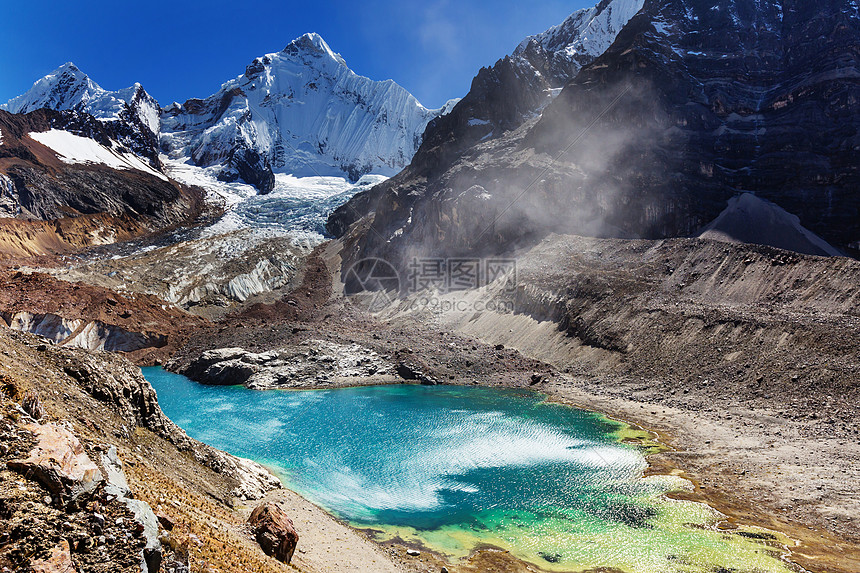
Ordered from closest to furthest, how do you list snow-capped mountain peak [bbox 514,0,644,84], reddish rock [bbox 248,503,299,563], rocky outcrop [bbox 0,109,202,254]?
reddish rock [bbox 248,503,299,563], rocky outcrop [bbox 0,109,202,254], snow-capped mountain peak [bbox 514,0,644,84]

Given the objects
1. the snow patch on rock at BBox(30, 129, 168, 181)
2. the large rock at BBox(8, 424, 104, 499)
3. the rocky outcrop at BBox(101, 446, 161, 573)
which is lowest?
the rocky outcrop at BBox(101, 446, 161, 573)

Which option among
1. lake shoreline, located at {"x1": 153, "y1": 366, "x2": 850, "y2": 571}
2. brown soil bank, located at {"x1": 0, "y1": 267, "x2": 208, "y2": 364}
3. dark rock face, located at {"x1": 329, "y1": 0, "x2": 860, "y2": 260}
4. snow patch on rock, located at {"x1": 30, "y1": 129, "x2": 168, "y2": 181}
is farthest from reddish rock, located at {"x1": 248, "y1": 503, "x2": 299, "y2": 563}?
snow patch on rock, located at {"x1": 30, "y1": 129, "x2": 168, "y2": 181}

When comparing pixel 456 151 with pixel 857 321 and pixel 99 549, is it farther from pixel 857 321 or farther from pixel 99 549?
pixel 99 549

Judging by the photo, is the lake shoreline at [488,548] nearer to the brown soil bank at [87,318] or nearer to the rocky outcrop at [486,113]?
the brown soil bank at [87,318]

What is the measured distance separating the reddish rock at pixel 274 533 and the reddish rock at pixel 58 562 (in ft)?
26.8

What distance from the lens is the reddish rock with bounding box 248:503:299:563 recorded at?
16391mm

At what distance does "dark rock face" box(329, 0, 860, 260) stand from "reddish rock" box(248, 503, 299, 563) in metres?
79.0

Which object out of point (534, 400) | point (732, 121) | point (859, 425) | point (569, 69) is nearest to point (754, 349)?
point (859, 425)

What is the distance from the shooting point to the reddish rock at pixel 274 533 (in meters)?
16.4

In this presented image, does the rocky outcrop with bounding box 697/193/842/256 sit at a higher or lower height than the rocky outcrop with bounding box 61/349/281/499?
higher

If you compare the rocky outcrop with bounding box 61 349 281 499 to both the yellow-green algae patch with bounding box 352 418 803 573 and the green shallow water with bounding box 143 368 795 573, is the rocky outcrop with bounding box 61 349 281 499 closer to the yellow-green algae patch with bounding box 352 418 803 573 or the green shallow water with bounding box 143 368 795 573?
the green shallow water with bounding box 143 368 795 573

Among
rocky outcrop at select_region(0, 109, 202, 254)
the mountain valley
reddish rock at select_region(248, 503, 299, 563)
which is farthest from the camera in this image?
rocky outcrop at select_region(0, 109, 202, 254)

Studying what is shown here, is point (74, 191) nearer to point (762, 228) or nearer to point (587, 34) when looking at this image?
point (762, 228)

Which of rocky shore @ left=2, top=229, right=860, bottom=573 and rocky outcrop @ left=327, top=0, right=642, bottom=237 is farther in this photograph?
rocky outcrop @ left=327, top=0, right=642, bottom=237
